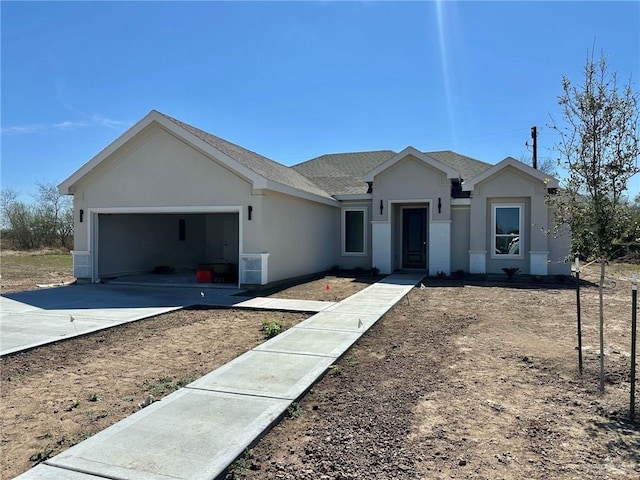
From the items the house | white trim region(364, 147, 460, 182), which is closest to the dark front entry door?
the house

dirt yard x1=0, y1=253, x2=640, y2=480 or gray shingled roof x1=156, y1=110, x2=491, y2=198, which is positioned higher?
gray shingled roof x1=156, y1=110, x2=491, y2=198

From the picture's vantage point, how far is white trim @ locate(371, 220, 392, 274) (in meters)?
16.7

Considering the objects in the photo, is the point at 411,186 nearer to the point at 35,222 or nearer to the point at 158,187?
the point at 158,187

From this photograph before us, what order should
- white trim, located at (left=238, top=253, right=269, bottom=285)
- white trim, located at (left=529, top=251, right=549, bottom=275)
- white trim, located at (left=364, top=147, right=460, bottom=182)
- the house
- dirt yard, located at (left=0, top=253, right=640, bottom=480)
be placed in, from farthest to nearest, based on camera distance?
white trim, located at (left=364, top=147, right=460, bottom=182) → white trim, located at (left=529, top=251, right=549, bottom=275) → the house → white trim, located at (left=238, top=253, right=269, bottom=285) → dirt yard, located at (left=0, top=253, right=640, bottom=480)

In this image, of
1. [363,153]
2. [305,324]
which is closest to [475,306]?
[305,324]

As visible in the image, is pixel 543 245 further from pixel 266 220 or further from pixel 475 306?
pixel 266 220

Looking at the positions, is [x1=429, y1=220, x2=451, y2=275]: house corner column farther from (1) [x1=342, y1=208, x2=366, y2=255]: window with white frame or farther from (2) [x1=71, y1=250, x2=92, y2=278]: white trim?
(2) [x1=71, y1=250, x2=92, y2=278]: white trim

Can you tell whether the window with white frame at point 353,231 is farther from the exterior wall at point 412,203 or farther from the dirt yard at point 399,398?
the dirt yard at point 399,398

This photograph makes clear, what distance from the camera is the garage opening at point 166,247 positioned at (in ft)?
46.1

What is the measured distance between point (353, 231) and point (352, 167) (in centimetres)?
488

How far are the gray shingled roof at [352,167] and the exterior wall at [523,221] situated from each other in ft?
7.48

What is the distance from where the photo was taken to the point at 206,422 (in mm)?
3688

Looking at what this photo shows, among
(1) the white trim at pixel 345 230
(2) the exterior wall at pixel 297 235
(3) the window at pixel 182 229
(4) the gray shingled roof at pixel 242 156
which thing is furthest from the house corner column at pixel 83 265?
(1) the white trim at pixel 345 230

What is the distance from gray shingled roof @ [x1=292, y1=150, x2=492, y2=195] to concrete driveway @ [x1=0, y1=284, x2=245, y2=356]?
8860 millimetres
